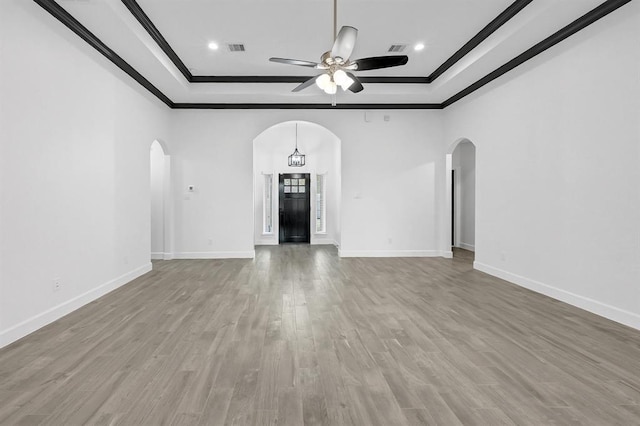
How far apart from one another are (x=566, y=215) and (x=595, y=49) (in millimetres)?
1851

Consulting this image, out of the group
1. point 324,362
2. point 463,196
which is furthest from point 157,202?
point 463,196

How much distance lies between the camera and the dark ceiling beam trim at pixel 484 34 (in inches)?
156

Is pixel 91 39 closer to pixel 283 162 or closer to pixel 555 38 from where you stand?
pixel 555 38

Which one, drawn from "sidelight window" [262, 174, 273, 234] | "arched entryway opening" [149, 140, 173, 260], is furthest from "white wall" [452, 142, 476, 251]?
"arched entryway opening" [149, 140, 173, 260]

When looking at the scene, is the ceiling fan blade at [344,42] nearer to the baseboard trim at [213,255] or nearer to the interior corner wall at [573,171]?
the interior corner wall at [573,171]

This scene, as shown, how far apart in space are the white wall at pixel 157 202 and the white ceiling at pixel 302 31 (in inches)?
64.4

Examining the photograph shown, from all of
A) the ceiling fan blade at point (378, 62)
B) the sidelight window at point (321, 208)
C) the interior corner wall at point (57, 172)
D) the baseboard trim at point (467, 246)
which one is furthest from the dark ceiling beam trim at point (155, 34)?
the baseboard trim at point (467, 246)

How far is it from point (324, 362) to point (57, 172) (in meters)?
3.35

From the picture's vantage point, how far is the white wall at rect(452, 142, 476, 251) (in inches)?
340

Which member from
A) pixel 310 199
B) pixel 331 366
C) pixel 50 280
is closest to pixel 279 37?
pixel 50 280

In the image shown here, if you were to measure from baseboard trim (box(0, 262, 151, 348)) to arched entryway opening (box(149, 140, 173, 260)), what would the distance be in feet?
6.60

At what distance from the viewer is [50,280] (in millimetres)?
3430

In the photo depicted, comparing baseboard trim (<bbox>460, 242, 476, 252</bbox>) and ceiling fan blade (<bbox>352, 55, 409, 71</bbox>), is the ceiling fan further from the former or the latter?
baseboard trim (<bbox>460, 242, 476, 252</bbox>)

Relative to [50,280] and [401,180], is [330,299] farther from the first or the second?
[401,180]
